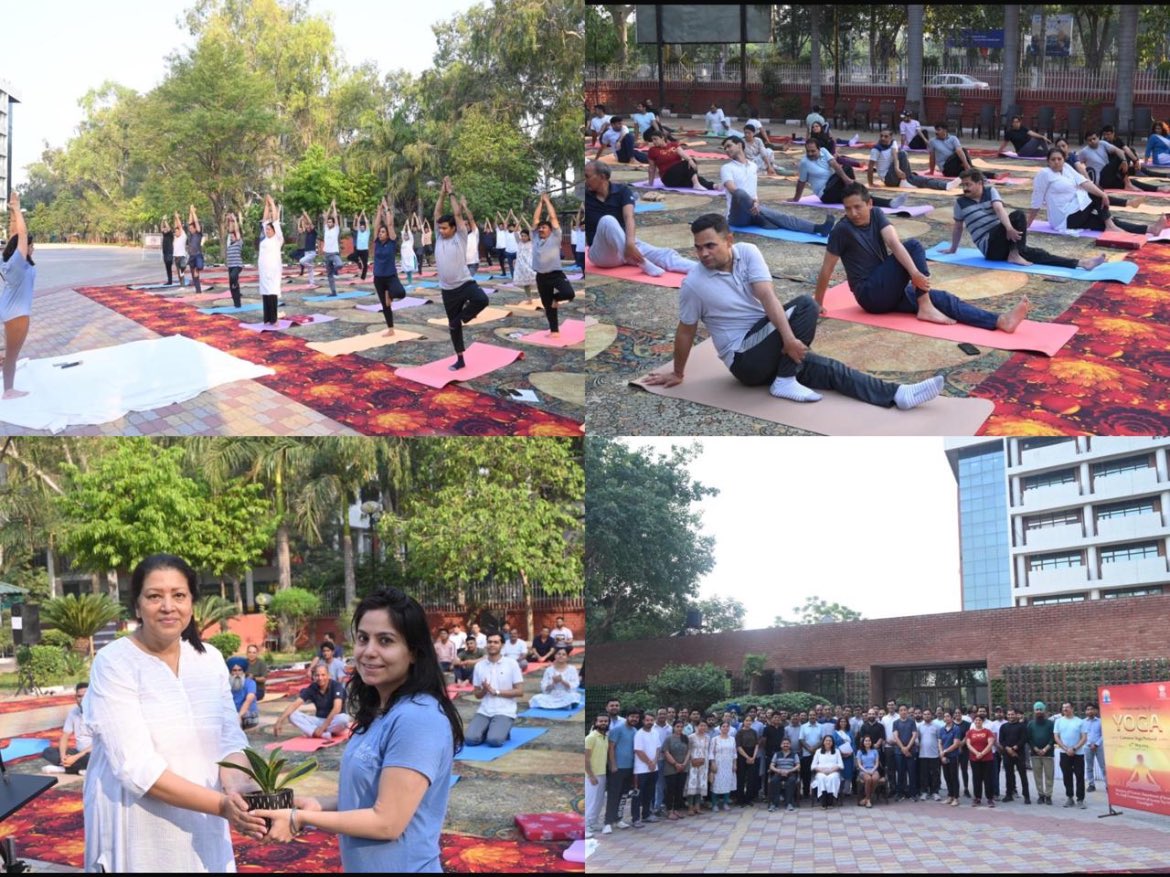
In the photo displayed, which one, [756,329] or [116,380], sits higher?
[756,329]

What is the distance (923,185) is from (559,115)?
543 centimetres

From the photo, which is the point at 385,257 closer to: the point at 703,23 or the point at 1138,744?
the point at 1138,744

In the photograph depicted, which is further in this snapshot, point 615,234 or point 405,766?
point 615,234

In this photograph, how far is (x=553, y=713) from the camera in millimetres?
7754

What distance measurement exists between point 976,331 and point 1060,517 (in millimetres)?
13888

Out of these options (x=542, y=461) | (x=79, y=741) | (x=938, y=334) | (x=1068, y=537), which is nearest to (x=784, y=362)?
(x=938, y=334)

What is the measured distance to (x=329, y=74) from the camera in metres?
7.08

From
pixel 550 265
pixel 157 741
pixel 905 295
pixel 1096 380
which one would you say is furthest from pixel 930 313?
pixel 157 741

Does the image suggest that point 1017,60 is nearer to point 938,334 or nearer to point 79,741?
Result: point 938,334

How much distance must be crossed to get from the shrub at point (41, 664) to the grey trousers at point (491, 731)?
4179 mm

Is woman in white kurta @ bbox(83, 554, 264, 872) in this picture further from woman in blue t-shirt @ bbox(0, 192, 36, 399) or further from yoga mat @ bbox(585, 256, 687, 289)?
yoga mat @ bbox(585, 256, 687, 289)

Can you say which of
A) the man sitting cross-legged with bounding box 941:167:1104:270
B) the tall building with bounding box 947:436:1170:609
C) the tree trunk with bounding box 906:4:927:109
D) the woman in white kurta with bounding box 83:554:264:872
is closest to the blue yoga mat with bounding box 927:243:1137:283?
the man sitting cross-legged with bounding box 941:167:1104:270

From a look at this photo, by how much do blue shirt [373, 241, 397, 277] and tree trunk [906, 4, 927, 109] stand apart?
11159mm

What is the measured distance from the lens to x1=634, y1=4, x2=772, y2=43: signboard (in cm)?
1395
